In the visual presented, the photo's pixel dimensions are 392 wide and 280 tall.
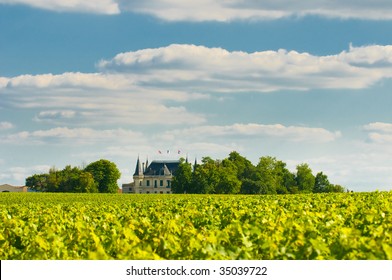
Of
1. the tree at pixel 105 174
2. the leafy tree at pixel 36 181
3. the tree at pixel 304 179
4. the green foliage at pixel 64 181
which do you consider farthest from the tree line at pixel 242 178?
the leafy tree at pixel 36 181

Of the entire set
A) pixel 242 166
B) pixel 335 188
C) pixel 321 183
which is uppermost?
pixel 242 166

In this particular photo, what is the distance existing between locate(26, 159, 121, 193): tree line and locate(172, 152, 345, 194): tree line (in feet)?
48.7

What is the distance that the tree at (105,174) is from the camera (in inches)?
6053

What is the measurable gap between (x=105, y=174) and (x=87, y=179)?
300 inches

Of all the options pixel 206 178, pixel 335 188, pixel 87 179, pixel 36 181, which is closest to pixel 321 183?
pixel 335 188

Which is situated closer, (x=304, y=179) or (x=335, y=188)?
(x=304, y=179)

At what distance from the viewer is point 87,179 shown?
14850cm

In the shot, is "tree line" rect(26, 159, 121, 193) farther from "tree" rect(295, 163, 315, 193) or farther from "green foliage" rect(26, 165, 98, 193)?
"tree" rect(295, 163, 315, 193)

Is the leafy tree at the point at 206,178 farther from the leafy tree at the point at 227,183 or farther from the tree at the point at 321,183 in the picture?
the tree at the point at 321,183

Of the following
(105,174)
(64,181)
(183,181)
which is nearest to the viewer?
(183,181)

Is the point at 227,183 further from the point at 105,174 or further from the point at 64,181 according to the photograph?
the point at 64,181

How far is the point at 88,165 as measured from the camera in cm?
15675
